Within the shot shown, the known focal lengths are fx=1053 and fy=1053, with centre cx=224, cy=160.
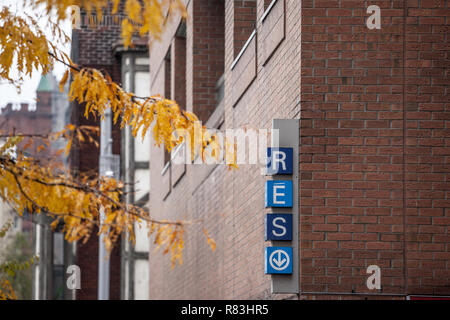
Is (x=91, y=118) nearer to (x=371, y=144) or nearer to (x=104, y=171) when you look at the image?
(x=104, y=171)

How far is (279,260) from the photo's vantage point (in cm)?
1093

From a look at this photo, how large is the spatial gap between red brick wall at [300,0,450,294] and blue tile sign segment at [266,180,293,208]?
0.51 ft

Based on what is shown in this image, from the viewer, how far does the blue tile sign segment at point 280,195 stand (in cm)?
1097

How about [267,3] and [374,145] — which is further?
[267,3]

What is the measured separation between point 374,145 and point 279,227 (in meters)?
1.30

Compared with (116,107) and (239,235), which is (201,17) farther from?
(116,107)

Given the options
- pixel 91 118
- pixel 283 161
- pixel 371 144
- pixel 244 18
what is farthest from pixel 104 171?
pixel 371 144

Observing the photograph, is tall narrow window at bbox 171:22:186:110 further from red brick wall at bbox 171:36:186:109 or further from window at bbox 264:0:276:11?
window at bbox 264:0:276:11

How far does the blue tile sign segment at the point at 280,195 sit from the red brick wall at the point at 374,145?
16 cm

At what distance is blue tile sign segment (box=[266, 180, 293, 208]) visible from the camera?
10969 mm

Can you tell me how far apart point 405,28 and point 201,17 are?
8044 mm

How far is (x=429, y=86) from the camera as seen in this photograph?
10.9m

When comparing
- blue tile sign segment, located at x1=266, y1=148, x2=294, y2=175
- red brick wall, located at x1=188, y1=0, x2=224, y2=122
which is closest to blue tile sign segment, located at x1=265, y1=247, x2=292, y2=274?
blue tile sign segment, located at x1=266, y1=148, x2=294, y2=175

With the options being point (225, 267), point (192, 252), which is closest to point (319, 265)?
point (225, 267)
